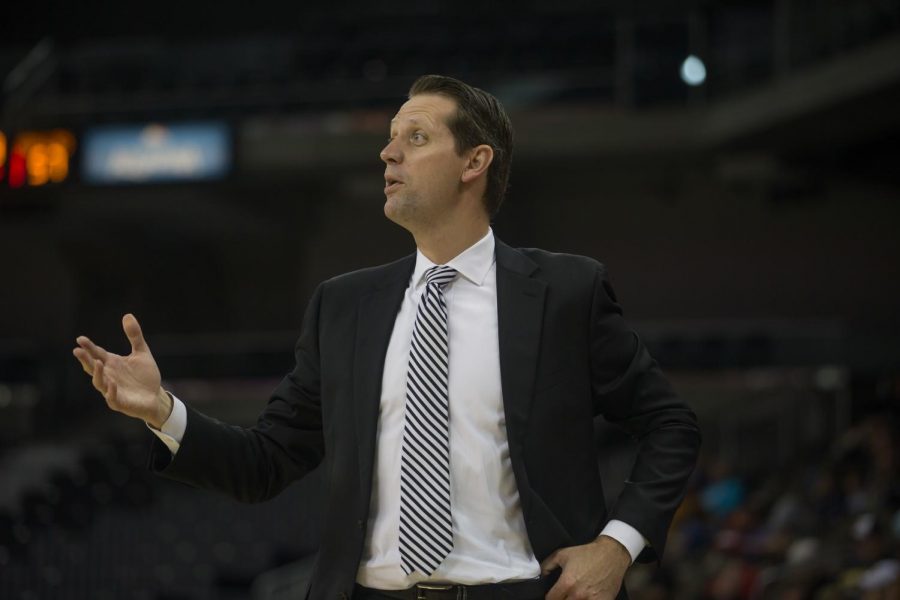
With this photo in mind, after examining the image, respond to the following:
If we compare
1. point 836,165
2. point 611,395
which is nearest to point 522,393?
point 611,395

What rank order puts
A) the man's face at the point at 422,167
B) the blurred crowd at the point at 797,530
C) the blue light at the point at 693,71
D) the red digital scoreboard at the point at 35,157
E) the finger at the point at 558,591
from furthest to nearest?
1. the red digital scoreboard at the point at 35,157
2. the blue light at the point at 693,71
3. the blurred crowd at the point at 797,530
4. the man's face at the point at 422,167
5. the finger at the point at 558,591

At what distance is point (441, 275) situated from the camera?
2.28 meters

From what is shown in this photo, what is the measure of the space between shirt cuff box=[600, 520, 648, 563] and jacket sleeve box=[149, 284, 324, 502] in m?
0.57

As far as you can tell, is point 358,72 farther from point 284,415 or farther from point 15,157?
point 284,415

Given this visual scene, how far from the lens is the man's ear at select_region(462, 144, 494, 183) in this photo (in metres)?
2.31

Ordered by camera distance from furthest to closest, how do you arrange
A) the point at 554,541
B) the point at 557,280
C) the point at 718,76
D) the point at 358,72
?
the point at 358,72 → the point at 718,76 → the point at 557,280 → the point at 554,541

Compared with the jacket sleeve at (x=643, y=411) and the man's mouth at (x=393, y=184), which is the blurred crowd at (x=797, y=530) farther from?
the man's mouth at (x=393, y=184)

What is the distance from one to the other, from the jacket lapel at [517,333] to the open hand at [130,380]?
55cm

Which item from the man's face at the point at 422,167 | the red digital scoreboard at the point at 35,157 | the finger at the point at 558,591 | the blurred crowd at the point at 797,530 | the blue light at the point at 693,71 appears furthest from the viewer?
the red digital scoreboard at the point at 35,157

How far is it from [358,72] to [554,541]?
37.3 ft

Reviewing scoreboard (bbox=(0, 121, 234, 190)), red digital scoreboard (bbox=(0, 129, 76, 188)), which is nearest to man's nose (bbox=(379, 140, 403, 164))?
scoreboard (bbox=(0, 121, 234, 190))

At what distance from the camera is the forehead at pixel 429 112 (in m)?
2.29

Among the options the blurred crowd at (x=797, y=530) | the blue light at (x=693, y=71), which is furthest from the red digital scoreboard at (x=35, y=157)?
the blurred crowd at (x=797, y=530)

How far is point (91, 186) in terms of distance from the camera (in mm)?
12461
